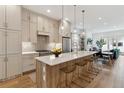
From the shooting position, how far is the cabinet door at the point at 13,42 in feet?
11.8

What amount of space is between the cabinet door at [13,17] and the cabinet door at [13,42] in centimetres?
21

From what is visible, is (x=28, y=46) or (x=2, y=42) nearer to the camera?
(x=2, y=42)

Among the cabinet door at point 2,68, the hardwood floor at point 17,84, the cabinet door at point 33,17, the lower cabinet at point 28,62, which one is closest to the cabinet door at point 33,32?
the cabinet door at point 33,17

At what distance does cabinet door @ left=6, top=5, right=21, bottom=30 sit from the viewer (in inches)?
142

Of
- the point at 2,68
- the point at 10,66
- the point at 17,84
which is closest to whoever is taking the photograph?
the point at 17,84

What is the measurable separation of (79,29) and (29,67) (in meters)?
7.91

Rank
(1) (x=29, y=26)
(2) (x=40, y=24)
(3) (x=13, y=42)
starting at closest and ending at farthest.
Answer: (3) (x=13, y=42) < (1) (x=29, y=26) < (2) (x=40, y=24)

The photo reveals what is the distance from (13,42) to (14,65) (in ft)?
2.82

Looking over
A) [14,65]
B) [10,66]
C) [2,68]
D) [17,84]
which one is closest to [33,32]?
[14,65]

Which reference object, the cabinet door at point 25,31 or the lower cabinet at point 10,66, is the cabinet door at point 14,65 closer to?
the lower cabinet at point 10,66

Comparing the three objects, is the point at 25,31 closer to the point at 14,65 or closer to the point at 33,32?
the point at 33,32

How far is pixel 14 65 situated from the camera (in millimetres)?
3742

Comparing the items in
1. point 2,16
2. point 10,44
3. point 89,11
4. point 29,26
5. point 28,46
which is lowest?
point 28,46
